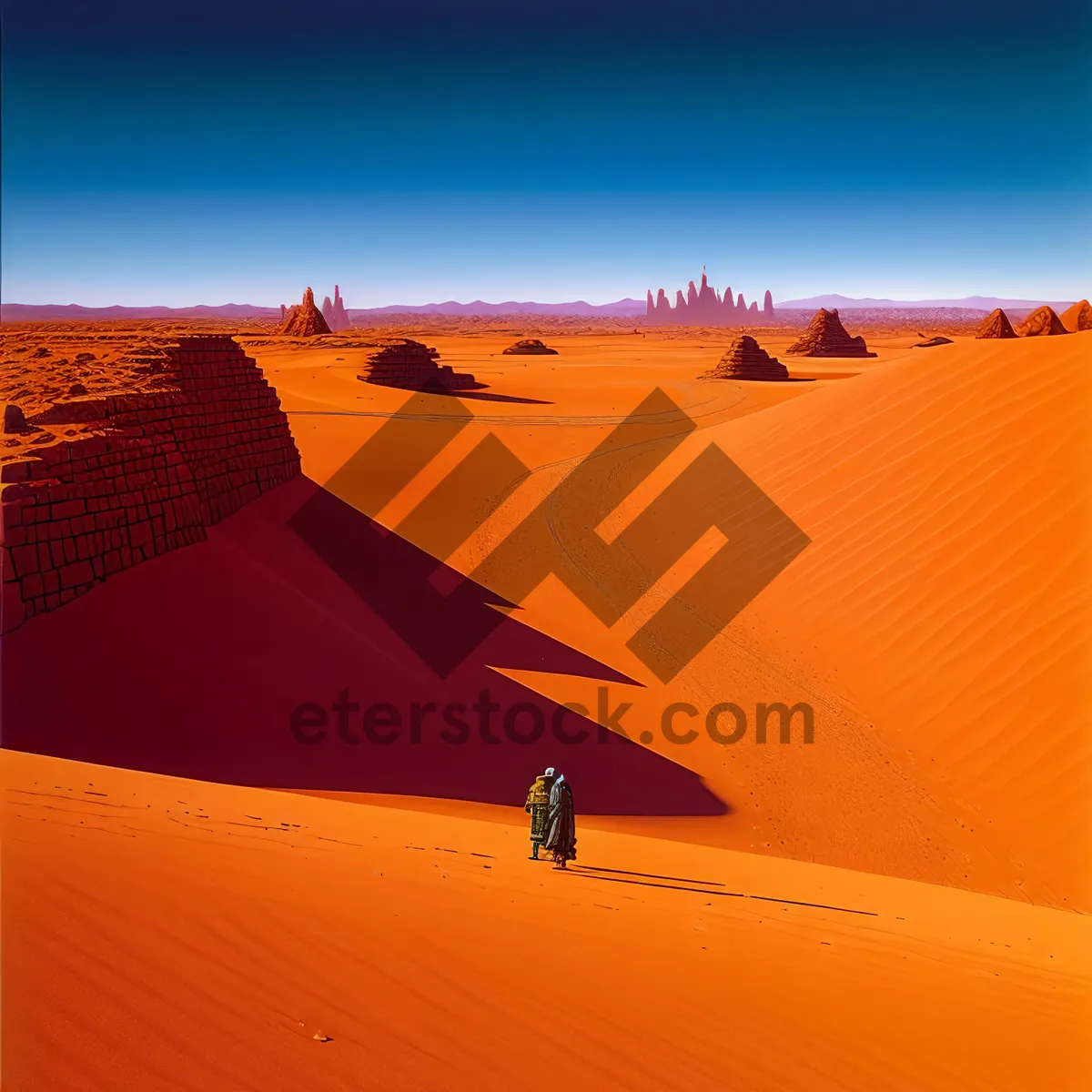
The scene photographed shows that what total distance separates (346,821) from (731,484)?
14.5 meters

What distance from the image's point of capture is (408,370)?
39.7 meters

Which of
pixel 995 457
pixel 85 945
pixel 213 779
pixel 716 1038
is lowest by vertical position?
pixel 213 779

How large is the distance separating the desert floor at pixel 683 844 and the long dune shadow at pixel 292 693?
65mm

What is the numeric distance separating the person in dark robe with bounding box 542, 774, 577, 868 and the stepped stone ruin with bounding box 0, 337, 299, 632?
5.11 metres

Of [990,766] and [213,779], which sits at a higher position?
[213,779]

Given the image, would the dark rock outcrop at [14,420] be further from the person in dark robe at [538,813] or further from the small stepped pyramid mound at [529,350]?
the small stepped pyramid mound at [529,350]

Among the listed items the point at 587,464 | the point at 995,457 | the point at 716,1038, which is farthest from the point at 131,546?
the point at 587,464

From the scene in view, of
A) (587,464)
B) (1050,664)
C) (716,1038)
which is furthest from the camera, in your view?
(587,464)

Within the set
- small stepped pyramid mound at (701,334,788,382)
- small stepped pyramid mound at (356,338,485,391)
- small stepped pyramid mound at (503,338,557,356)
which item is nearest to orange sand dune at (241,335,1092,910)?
small stepped pyramid mound at (356,338,485,391)

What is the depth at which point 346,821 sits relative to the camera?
22.6 feet

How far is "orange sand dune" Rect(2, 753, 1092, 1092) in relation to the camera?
140 inches

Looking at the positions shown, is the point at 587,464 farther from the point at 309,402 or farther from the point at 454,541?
the point at 309,402

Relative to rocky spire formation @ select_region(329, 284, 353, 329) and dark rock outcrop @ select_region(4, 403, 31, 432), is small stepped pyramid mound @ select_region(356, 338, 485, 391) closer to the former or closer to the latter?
dark rock outcrop @ select_region(4, 403, 31, 432)

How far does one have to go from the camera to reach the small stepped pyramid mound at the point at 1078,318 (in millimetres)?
41656
